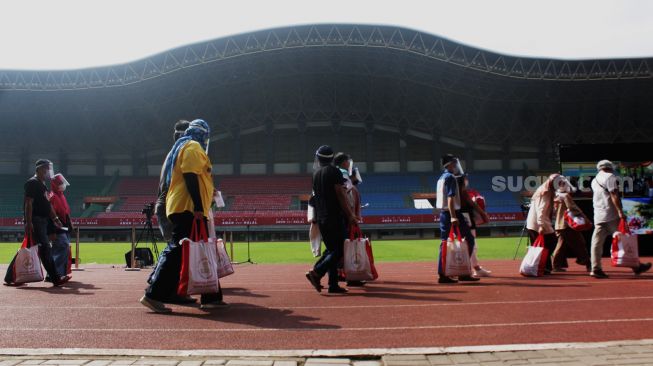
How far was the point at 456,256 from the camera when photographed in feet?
22.8

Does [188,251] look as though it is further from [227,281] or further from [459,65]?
[459,65]

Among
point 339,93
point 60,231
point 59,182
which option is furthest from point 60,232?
point 339,93

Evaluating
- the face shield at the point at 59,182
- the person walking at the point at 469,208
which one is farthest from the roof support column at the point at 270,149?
the person walking at the point at 469,208

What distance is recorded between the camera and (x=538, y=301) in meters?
5.40

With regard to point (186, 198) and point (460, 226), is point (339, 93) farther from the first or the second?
point (186, 198)

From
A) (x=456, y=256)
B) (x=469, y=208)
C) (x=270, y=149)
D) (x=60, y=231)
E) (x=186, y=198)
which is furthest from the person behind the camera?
(x=270, y=149)

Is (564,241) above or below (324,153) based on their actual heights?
below

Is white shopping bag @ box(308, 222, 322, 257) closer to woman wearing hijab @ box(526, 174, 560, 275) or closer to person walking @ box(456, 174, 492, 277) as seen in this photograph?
person walking @ box(456, 174, 492, 277)

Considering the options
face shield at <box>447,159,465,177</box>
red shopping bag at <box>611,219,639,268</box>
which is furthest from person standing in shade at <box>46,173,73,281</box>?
red shopping bag at <box>611,219,639,268</box>

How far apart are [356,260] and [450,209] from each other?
5.11ft

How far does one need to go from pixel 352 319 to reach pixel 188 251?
5.60 ft

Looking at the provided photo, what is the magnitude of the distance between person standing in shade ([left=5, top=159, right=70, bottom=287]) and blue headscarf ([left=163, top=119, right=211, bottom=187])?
3.25 meters

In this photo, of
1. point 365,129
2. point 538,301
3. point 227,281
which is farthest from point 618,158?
point 365,129

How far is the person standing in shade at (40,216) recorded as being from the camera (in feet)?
24.3
